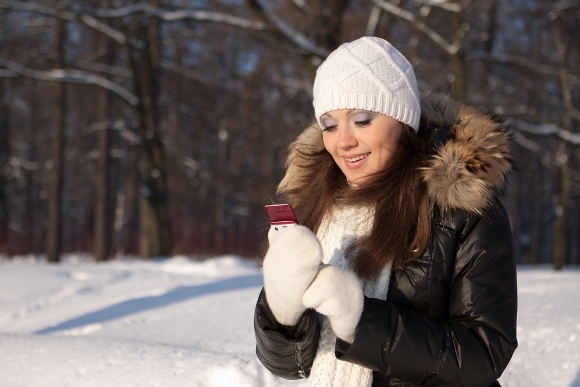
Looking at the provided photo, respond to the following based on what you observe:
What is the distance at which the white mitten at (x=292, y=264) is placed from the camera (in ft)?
5.03

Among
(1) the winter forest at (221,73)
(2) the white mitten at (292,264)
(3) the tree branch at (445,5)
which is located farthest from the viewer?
(1) the winter forest at (221,73)

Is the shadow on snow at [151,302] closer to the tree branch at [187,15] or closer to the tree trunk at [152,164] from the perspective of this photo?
the tree branch at [187,15]

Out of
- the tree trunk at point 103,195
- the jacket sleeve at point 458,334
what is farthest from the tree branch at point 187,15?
the tree trunk at point 103,195

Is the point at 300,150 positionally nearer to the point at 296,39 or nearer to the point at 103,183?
the point at 296,39

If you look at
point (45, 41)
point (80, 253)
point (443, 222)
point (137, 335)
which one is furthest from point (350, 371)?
point (80, 253)

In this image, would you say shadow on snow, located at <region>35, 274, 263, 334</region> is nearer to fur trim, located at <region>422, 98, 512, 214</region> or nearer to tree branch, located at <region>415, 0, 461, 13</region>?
fur trim, located at <region>422, 98, 512, 214</region>

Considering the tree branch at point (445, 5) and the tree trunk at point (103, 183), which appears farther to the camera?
the tree trunk at point (103, 183)

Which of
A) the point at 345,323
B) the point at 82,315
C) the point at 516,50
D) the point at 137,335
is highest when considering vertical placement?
the point at 516,50

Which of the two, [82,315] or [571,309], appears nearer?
[571,309]

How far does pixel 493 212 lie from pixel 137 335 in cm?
243

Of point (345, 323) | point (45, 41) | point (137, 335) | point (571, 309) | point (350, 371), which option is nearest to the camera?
point (345, 323)

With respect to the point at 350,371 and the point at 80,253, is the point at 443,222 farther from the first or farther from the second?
the point at 80,253

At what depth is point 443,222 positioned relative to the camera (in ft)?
5.74

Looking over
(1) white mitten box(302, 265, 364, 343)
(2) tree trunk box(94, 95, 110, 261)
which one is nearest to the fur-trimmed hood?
(1) white mitten box(302, 265, 364, 343)
